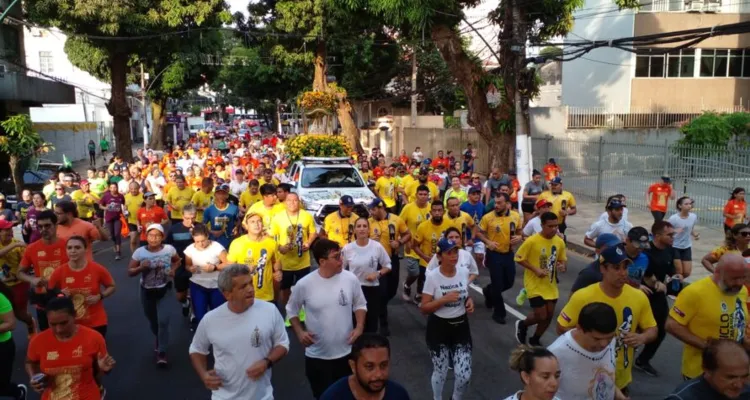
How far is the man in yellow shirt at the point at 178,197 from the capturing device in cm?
1214

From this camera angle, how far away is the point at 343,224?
8.41m

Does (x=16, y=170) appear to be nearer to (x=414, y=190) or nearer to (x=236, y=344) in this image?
(x=414, y=190)

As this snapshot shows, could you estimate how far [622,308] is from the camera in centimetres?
457

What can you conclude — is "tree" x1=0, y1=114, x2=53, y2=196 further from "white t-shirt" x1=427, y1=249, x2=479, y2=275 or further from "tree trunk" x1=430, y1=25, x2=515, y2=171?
"white t-shirt" x1=427, y1=249, x2=479, y2=275

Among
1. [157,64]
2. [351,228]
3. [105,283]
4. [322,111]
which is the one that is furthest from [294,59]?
[105,283]

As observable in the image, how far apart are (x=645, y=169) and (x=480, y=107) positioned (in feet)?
17.2

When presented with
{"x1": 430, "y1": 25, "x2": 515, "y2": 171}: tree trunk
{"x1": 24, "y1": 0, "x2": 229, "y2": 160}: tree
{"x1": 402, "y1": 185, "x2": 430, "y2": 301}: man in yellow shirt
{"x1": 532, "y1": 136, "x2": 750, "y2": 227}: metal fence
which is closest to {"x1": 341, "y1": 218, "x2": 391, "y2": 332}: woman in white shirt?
{"x1": 402, "y1": 185, "x2": 430, "y2": 301}: man in yellow shirt

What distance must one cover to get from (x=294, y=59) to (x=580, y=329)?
102 feet

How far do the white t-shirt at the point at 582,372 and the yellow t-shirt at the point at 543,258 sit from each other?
3232mm

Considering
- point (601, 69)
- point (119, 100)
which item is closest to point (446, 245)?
point (601, 69)

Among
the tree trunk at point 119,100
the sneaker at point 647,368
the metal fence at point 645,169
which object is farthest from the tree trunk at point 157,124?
the sneaker at point 647,368

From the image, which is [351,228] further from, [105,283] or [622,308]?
[622,308]

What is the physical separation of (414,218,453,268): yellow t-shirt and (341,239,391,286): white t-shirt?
5.04 feet

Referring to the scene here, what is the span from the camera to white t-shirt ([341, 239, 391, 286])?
700cm
